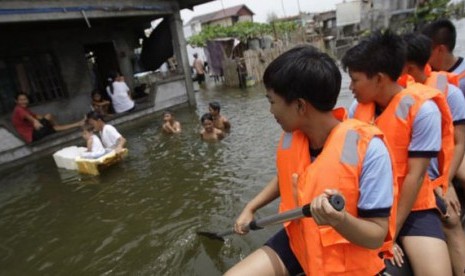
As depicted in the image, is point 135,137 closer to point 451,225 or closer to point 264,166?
point 264,166

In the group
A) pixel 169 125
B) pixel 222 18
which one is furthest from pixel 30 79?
pixel 222 18

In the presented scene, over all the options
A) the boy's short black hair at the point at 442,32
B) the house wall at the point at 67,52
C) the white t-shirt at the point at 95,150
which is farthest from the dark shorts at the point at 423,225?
the house wall at the point at 67,52

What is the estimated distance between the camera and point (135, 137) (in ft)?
30.9

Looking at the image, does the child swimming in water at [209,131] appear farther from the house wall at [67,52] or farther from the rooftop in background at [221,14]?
the rooftop in background at [221,14]

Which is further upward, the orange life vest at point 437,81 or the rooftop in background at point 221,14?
the rooftop in background at point 221,14

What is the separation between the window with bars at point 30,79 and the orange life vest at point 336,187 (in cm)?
1122

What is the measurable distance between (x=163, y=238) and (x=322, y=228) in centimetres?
301

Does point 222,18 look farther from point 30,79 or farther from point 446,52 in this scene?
point 446,52

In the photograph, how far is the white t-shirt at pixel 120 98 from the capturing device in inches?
428

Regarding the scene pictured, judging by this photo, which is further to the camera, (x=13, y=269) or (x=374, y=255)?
(x=13, y=269)

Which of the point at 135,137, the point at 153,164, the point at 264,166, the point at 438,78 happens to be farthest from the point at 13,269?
the point at 135,137

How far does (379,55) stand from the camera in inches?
77.9

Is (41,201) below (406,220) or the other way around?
below

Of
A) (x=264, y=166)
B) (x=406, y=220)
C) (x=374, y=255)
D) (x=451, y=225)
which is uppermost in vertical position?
(x=374, y=255)
